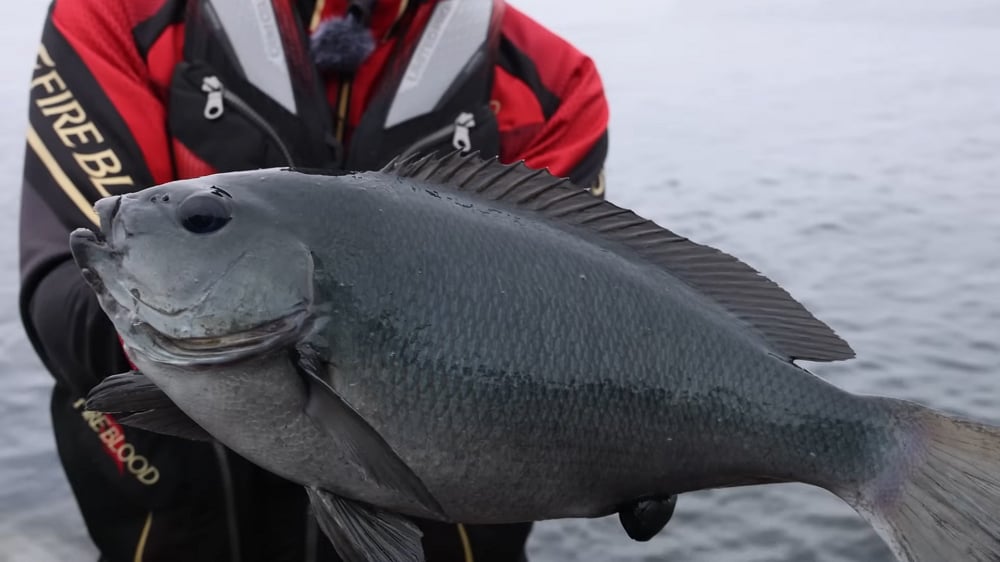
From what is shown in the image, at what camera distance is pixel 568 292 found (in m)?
A: 1.70

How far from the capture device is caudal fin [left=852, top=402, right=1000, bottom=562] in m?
1.64

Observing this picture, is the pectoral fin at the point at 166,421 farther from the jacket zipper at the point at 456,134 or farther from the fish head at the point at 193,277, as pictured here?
the jacket zipper at the point at 456,134

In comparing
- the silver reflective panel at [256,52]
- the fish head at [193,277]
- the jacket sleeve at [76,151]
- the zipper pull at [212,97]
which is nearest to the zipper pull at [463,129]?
the silver reflective panel at [256,52]

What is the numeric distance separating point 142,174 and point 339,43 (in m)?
0.60

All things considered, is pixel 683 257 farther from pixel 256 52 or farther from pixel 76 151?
pixel 76 151

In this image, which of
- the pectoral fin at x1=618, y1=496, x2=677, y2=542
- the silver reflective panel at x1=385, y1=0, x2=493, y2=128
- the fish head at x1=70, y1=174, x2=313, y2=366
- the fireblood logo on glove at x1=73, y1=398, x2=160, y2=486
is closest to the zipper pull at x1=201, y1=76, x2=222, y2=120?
the silver reflective panel at x1=385, y1=0, x2=493, y2=128

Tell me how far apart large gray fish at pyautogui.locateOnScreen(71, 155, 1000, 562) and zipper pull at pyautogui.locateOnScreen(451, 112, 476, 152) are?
83 centimetres

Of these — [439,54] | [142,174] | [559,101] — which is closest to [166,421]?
[142,174]

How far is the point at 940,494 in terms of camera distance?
168 cm

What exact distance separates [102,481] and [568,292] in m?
1.55

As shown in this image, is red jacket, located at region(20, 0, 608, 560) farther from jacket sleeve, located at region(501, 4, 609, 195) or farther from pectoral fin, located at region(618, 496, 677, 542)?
pectoral fin, located at region(618, 496, 677, 542)

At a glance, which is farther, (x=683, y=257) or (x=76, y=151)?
(x=76, y=151)

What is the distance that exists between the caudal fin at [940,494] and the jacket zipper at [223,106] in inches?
61.8

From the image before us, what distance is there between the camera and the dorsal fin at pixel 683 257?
178 centimetres
